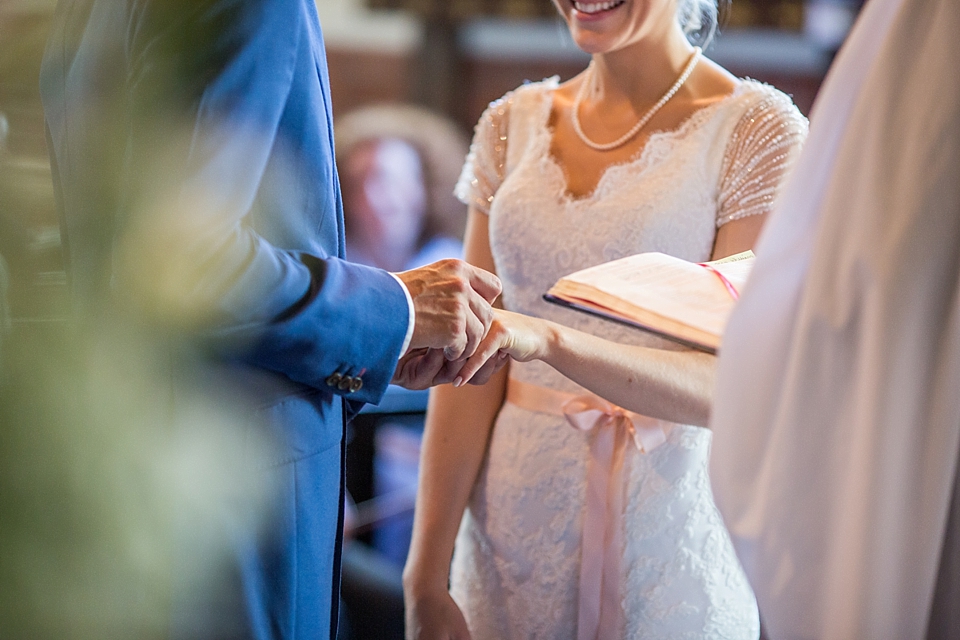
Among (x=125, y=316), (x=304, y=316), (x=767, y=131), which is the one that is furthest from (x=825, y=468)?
(x=767, y=131)

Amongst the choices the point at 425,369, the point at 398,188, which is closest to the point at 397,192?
the point at 398,188

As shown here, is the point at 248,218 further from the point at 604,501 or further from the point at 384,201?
the point at 384,201

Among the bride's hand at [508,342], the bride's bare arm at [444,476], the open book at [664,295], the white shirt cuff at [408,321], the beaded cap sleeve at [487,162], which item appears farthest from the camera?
the beaded cap sleeve at [487,162]

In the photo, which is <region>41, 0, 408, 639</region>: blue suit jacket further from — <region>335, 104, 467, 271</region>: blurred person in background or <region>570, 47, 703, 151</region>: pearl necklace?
<region>335, 104, 467, 271</region>: blurred person in background

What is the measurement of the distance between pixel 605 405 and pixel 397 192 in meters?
4.03

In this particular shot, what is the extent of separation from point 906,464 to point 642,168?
2.82 ft

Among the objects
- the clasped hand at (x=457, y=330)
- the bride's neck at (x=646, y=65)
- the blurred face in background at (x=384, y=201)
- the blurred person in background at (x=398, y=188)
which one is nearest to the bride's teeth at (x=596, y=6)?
the bride's neck at (x=646, y=65)

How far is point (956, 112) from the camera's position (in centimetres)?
66

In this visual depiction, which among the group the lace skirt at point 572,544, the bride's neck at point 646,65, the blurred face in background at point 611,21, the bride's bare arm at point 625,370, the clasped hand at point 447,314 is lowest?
the lace skirt at point 572,544

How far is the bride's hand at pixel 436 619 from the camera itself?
4.54ft

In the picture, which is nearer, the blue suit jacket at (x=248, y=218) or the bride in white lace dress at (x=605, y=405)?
the blue suit jacket at (x=248, y=218)

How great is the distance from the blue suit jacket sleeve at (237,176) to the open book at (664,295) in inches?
9.0

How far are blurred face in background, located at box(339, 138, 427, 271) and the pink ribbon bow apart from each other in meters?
3.95

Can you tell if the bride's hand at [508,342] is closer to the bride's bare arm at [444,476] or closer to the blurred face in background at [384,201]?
the bride's bare arm at [444,476]
